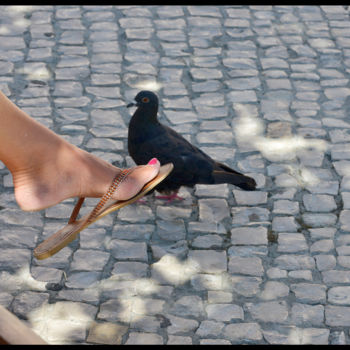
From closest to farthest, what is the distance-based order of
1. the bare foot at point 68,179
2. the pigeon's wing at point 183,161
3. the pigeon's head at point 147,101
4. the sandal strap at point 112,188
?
the bare foot at point 68,179 < the sandal strap at point 112,188 < the pigeon's wing at point 183,161 < the pigeon's head at point 147,101

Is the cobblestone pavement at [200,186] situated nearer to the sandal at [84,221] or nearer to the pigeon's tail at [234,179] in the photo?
the pigeon's tail at [234,179]

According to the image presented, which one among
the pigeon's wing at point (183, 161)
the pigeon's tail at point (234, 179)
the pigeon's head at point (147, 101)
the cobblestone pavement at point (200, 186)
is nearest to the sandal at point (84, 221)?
the cobblestone pavement at point (200, 186)

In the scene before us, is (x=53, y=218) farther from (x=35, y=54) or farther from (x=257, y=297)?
(x=35, y=54)

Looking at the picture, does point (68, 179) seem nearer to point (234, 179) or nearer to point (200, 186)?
point (234, 179)

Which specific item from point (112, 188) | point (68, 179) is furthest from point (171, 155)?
point (68, 179)

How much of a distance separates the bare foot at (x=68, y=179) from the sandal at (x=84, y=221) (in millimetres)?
31

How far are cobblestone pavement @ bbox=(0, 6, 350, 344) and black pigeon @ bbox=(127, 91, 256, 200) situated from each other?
0.26 metres

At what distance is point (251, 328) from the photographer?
4402 mm

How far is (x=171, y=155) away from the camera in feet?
17.4

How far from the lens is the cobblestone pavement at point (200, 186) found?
451 centimetres

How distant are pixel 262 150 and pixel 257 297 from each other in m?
1.80

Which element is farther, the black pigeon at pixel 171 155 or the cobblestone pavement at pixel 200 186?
the black pigeon at pixel 171 155

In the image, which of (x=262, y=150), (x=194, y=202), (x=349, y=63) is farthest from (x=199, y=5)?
(x=194, y=202)

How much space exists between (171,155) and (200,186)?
1.89ft
